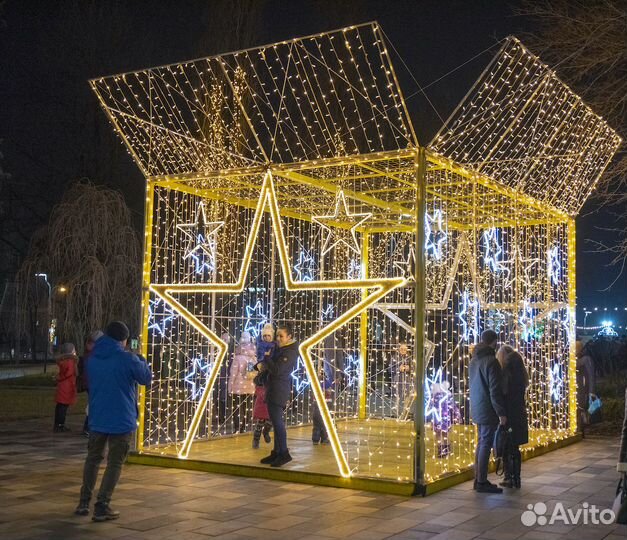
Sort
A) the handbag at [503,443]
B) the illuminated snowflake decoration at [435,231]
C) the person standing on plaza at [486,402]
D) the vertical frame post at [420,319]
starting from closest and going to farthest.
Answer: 1. the vertical frame post at [420,319]
2. the person standing on plaza at [486,402]
3. the handbag at [503,443]
4. the illuminated snowflake decoration at [435,231]

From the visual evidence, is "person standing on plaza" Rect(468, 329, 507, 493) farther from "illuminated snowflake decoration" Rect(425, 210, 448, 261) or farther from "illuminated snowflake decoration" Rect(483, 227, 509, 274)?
"illuminated snowflake decoration" Rect(483, 227, 509, 274)

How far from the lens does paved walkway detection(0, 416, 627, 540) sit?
5.98m

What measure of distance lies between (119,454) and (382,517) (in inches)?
89.5

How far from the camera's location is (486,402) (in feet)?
25.4

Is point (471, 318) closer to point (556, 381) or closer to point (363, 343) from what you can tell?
point (556, 381)

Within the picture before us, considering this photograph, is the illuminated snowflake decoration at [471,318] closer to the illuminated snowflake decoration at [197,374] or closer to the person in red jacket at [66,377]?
the illuminated snowflake decoration at [197,374]

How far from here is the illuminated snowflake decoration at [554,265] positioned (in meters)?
11.5

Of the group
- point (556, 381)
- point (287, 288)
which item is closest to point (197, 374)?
point (287, 288)

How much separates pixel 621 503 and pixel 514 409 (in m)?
1.99

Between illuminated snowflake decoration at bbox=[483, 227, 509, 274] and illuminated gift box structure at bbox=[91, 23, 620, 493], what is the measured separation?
0.19 feet

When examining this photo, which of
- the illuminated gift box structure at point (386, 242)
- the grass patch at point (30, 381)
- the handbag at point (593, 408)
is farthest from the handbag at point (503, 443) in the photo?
the grass patch at point (30, 381)

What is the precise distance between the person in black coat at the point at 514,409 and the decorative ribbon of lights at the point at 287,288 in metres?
1.50

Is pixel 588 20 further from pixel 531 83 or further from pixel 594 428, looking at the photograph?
pixel 594 428

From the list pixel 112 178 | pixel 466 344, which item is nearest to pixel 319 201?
pixel 466 344
